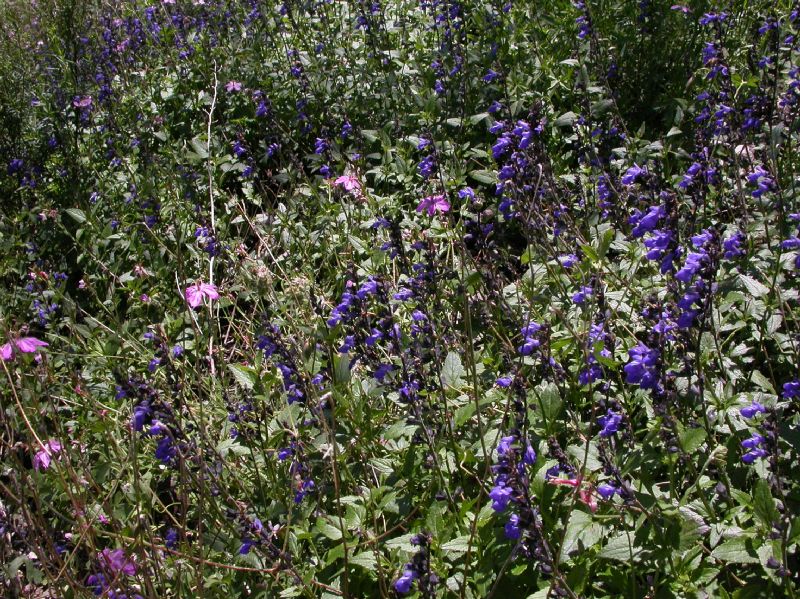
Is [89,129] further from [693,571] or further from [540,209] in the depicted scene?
[693,571]

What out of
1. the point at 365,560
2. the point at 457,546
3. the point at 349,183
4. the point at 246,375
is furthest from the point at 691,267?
the point at 349,183

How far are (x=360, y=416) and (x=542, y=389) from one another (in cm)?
62

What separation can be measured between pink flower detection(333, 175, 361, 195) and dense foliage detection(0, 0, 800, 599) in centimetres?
3

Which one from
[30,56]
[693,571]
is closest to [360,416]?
[693,571]

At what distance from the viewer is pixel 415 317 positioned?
2.79 metres

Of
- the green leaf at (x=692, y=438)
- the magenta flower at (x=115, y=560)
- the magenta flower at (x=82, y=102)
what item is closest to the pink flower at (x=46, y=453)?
the magenta flower at (x=115, y=560)

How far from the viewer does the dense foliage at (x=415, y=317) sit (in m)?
2.14

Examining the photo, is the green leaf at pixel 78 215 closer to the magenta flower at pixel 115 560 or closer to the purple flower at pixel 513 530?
the magenta flower at pixel 115 560

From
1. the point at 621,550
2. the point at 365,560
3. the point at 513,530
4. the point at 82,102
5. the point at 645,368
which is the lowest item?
the point at 365,560

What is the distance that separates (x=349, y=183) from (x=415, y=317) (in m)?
1.39

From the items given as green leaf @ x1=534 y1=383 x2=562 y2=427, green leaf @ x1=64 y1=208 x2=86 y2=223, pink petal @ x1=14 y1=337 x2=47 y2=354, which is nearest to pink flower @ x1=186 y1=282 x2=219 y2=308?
pink petal @ x1=14 y1=337 x2=47 y2=354

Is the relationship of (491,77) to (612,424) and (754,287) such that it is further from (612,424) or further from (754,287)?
(612,424)

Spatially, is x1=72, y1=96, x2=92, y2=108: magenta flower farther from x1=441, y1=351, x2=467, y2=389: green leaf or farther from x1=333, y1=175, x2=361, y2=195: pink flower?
x1=441, y1=351, x2=467, y2=389: green leaf

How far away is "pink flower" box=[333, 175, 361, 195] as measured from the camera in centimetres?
395
